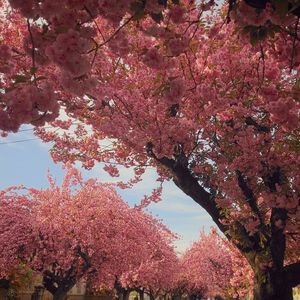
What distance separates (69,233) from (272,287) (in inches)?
642

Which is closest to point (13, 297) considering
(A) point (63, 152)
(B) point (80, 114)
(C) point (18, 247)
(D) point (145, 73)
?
(C) point (18, 247)

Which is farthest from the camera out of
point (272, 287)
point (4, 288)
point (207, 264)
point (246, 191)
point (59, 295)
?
point (207, 264)

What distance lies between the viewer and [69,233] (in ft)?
78.8

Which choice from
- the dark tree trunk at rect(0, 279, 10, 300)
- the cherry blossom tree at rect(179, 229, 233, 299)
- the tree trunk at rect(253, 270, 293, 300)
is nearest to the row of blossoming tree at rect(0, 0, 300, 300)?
the tree trunk at rect(253, 270, 293, 300)

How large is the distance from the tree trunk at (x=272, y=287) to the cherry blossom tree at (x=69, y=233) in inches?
587

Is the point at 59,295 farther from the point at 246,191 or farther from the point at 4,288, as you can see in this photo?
the point at 246,191

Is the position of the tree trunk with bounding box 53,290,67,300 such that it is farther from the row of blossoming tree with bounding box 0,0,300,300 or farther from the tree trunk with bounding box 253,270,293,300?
the tree trunk with bounding box 253,270,293,300

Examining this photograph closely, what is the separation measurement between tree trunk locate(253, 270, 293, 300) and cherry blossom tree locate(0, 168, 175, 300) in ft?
48.9

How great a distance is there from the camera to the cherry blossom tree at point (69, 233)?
23.2m

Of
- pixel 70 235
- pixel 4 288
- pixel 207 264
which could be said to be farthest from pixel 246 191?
pixel 207 264

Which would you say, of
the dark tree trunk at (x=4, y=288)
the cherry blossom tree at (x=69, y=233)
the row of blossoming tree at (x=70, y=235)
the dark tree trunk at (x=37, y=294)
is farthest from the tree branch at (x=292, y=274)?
the dark tree trunk at (x=37, y=294)

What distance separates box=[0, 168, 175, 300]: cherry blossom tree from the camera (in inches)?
913

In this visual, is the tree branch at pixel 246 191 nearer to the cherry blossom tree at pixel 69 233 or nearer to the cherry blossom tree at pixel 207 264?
the cherry blossom tree at pixel 69 233

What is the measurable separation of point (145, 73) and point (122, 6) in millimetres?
5996
